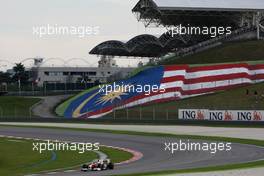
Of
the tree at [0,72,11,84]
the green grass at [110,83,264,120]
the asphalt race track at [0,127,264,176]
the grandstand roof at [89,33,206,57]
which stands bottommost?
the asphalt race track at [0,127,264,176]

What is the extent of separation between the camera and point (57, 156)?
106ft

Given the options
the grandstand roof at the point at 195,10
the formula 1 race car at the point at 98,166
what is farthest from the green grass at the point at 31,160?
the grandstand roof at the point at 195,10

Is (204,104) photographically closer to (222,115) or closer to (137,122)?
(137,122)

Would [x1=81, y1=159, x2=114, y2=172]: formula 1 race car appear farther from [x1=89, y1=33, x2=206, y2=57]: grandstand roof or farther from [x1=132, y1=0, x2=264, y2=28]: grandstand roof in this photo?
[x1=89, y1=33, x2=206, y2=57]: grandstand roof

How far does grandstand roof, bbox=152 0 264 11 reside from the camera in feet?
329

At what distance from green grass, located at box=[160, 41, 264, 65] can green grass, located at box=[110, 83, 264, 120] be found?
54.4 ft

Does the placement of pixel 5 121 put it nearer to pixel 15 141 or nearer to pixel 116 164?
pixel 15 141

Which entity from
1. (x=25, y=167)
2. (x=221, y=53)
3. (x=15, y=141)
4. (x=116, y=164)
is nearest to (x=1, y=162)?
(x=25, y=167)

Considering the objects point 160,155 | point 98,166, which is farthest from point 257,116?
point 98,166

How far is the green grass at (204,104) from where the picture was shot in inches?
2391

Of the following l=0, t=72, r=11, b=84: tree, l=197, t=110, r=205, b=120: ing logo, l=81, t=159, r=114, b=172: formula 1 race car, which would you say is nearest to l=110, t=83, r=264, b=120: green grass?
l=197, t=110, r=205, b=120: ing logo

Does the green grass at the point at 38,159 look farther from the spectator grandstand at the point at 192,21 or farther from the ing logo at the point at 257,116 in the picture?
the spectator grandstand at the point at 192,21

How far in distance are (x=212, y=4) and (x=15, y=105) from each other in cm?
3889

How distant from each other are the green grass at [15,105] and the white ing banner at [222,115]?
966 inches
